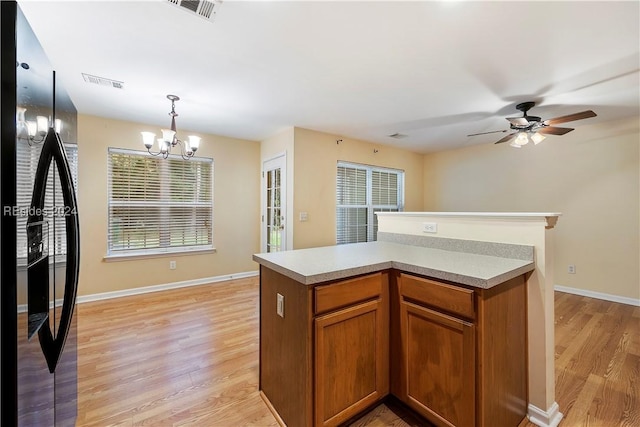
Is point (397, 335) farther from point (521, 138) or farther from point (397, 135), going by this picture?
point (397, 135)

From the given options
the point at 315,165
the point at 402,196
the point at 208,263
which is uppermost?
the point at 315,165

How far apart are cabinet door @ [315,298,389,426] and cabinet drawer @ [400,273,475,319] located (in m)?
0.20

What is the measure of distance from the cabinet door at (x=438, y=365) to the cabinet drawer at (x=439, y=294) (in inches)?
2.0

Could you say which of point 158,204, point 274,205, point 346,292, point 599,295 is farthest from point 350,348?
point 599,295

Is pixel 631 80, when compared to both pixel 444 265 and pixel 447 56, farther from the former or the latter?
pixel 444 265

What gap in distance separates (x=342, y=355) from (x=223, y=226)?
12.2 feet

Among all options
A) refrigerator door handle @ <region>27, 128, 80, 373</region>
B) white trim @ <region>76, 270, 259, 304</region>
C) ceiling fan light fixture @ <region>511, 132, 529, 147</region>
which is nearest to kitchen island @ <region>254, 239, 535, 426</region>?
refrigerator door handle @ <region>27, 128, 80, 373</region>

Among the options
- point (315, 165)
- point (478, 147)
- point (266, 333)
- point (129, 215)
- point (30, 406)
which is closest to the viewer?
point (30, 406)

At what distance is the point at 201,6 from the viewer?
1690 millimetres

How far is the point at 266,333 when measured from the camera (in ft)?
5.76

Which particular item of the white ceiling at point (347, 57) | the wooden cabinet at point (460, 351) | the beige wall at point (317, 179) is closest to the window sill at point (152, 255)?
the beige wall at point (317, 179)

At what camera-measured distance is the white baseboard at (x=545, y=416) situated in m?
1.62

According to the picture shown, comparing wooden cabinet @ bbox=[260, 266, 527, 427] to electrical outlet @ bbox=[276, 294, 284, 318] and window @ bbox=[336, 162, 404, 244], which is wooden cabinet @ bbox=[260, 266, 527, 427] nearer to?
electrical outlet @ bbox=[276, 294, 284, 318]

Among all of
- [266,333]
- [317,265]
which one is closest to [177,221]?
[266,333]
